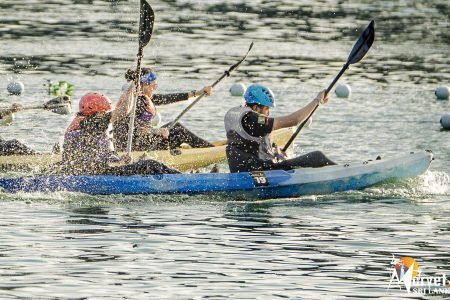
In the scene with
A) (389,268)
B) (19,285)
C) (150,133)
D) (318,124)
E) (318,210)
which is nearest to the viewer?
(19,285)

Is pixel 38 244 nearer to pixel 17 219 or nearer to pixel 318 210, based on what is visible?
pixel 17 219

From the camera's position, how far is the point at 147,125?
21.2 m

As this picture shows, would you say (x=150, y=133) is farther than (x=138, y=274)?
Yes

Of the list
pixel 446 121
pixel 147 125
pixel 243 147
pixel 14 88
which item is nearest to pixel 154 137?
pixel 147 125

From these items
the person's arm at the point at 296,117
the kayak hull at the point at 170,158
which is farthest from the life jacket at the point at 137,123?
the person's arm at the point at 296,117

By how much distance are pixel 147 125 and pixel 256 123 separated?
3.01m

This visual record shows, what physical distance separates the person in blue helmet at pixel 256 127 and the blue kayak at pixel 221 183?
0.70 feet

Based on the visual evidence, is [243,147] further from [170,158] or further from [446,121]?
[446,121]

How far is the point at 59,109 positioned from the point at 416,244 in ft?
22.8

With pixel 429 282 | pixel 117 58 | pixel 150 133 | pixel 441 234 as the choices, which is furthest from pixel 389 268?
pixel 117 58

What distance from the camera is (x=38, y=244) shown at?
15.6 meters

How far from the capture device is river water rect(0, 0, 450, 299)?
561 inches

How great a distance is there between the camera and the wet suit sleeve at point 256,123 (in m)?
18.5

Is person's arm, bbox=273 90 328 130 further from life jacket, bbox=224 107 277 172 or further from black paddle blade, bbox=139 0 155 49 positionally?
black paddle blade, bbox=139 0 155 49
